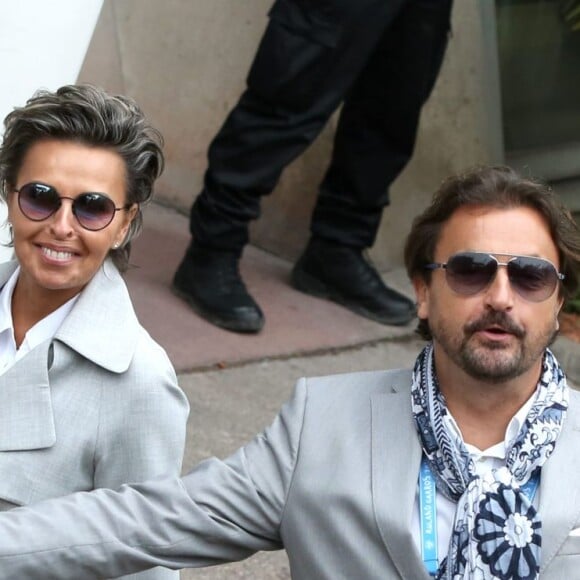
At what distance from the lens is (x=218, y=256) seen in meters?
5.53

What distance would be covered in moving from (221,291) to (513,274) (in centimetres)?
306

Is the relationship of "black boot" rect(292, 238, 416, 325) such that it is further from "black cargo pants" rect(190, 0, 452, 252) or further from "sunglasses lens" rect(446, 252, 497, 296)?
"sunglasses lens" rect(446, 252, 497, 296)

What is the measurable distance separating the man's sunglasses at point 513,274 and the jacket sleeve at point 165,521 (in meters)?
0.40

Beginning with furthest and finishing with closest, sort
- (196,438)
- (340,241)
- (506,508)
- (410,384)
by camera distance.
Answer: (340,241) < (196,438) < (410,384) < (506,508)

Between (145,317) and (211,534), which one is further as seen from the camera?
(145,317)

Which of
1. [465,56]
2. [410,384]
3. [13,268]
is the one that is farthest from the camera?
[465,56]

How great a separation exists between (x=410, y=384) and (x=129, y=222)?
65 centimetres

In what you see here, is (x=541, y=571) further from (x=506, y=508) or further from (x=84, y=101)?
(x=84, y=101)

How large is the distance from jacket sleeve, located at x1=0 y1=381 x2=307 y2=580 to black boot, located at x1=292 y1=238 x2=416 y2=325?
3.30 m

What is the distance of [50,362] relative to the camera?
2.70 meters

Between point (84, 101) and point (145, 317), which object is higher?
point (84, 101)

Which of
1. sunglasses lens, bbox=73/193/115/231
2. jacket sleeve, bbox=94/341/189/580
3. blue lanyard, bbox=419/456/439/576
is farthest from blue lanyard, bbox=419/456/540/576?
sunglasses lens, bbox=73/193/115/231

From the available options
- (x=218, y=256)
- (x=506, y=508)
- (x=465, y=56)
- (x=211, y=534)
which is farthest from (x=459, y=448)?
(x=465, y=56)

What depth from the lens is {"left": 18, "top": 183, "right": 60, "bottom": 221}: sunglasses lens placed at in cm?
265
